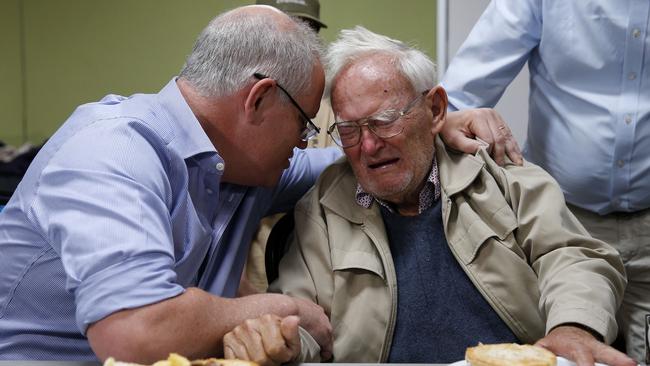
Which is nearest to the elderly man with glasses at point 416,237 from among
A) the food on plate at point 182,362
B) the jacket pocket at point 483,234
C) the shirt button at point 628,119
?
the jacket pocket at point 483,234

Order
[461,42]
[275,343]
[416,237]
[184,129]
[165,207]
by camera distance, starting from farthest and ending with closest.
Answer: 1. [461,42]
2. [416,237]
3. [184,129]
4. [165,207]
5. [275,343]

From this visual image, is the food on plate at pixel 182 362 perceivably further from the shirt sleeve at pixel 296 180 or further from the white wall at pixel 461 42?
the white wall at pixel 461 42

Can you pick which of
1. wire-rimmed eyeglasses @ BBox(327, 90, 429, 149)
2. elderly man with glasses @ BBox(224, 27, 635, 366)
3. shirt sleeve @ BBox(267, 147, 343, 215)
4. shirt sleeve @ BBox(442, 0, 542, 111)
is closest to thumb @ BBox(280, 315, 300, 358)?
elderly man with glasses @ BBox(224, 27, 635, 366)

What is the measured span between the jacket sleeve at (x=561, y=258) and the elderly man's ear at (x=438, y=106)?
186mm

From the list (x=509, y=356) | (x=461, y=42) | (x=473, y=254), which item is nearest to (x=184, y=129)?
(x=473, y=254)

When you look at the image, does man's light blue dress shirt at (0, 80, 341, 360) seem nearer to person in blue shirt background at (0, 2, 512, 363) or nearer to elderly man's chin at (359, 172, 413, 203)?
person in blue shirt background at (0, 2, 512, 363)

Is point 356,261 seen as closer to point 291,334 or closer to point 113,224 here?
point 291,334

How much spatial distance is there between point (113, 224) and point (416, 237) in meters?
0.87

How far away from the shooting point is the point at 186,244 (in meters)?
1.74

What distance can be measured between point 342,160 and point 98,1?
322 centimetres

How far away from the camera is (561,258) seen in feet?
6.01

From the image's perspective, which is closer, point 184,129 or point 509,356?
point 509,356

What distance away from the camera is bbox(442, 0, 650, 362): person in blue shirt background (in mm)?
2236

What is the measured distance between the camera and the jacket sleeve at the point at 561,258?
5.32 feet
